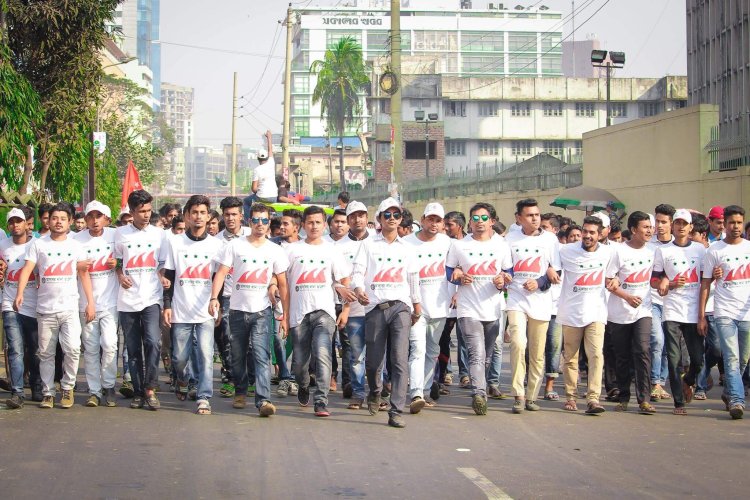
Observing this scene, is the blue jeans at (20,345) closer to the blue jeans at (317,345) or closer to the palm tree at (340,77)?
the blue jeans at (317,345)

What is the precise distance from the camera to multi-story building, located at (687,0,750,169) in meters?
42.1

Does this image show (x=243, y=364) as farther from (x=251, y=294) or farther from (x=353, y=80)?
(x=353, y=80)

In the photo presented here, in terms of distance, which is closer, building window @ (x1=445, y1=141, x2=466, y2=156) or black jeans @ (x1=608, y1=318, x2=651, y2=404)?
black jeans @ (x1=608, y1=318, x2=651, y2=404)

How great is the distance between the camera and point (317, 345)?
38.1 feet

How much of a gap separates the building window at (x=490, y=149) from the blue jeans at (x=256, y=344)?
8107 centimetres

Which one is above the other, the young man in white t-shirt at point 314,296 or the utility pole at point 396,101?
the utility pole at point 396,101

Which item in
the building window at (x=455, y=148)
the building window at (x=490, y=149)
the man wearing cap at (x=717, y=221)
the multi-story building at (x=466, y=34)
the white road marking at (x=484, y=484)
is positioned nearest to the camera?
the white road marking at (x=484, y=484)

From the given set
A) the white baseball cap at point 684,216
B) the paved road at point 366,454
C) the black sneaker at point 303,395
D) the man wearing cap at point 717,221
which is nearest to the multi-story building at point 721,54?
→ the man wearing cap at point 717,221

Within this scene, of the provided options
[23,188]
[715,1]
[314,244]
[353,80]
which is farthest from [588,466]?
[353,80]

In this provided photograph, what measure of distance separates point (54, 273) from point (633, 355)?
6023 millimetres

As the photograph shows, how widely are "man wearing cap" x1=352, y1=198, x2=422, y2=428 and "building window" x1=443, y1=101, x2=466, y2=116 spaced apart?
79.0 meters

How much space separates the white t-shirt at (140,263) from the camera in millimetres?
12016

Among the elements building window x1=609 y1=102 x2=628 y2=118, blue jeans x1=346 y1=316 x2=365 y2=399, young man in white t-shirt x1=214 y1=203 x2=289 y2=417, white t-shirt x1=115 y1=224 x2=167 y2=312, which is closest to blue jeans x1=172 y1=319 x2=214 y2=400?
young man in white t-shirt x1=214 y1=203 x2=289 y2=417

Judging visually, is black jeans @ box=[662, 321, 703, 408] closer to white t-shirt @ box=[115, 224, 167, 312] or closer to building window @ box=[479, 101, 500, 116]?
white t-shirt @ box=[115, 224, 167, 312]
